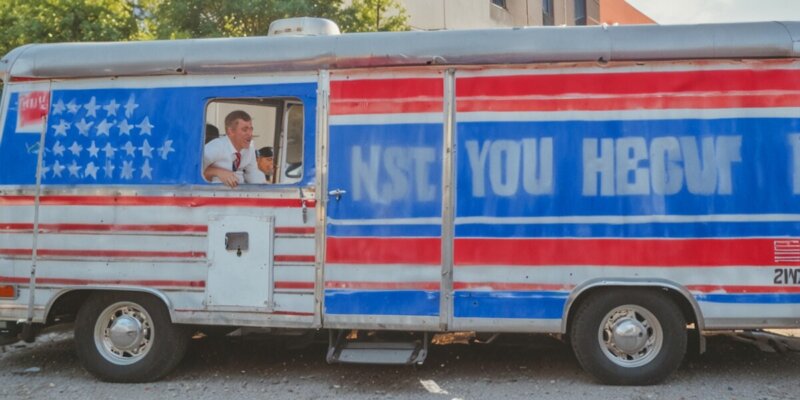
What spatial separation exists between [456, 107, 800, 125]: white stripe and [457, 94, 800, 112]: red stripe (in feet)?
0.10

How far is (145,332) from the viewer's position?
5.63 metres

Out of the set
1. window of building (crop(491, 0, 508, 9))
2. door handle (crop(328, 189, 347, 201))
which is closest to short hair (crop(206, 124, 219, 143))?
door handle (crop(328, 189, 347, 201))

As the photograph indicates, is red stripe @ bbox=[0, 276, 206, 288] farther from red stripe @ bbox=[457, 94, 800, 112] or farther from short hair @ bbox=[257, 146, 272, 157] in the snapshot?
red stripe @ bbox=[457, 94, 800, 112]

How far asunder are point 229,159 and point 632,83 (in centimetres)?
317

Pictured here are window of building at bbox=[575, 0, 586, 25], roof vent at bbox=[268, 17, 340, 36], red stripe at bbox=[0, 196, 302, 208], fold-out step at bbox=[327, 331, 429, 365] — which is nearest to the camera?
fold-out step at bbox=[327, 331, 429, 365]

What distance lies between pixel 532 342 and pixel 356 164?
7.28 ft

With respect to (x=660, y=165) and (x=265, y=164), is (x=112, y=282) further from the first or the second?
(x=660, y=165)

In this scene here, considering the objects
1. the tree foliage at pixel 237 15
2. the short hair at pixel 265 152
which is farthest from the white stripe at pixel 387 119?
the tree foliage at pixel 237 15

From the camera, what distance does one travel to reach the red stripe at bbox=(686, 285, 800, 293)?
16.6ft

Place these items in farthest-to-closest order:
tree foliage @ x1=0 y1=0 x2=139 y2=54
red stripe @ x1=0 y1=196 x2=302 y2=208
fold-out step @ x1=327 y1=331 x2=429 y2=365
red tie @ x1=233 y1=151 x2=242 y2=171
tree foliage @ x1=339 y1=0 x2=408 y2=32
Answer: tree foliage @ x1=339 y1=0 x2=408 y2=32 → tree foliage @ x1=0 y1=0 x2=139 y2=54 → red tie @ x1=233 y1=151 x2=242 y2=171 → red stripe @ x1=0 y1=196 x2=302 y2=208 → fold-out step @ x1=327 y1=331 x2=429 y2=365

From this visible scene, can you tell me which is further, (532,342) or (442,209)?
(532,342)

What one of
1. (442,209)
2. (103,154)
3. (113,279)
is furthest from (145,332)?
(442,209)

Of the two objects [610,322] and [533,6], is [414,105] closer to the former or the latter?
[610,322]

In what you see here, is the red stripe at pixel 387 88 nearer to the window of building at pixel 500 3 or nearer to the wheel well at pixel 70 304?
the wheel well at pixel 70 304
